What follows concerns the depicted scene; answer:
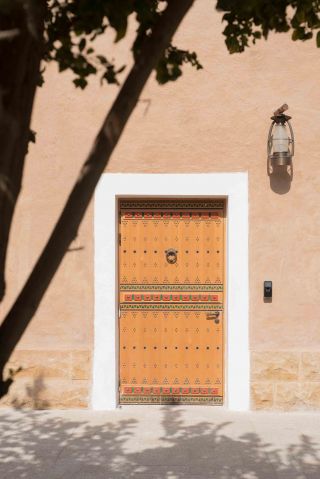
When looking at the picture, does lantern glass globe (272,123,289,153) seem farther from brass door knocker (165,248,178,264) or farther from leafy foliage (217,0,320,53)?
leafy foliage (217,0,320,53)

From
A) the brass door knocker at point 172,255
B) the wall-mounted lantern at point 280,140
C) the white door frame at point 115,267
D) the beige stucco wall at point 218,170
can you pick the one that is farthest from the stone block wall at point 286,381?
the wall-mounted lantern at point 280,140

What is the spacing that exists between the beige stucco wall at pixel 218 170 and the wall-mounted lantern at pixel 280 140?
0.42 ft

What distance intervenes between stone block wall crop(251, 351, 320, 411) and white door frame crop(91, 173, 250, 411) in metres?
0.13

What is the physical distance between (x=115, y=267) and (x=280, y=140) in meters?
2.30

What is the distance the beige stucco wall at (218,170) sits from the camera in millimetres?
6777

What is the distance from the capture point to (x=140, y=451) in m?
5.37

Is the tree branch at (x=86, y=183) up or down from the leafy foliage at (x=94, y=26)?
down

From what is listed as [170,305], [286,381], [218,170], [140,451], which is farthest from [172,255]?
[140,451]

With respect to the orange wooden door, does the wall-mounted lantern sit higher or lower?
higher

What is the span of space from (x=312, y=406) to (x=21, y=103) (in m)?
5.51

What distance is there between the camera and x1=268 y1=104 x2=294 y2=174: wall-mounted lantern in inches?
261

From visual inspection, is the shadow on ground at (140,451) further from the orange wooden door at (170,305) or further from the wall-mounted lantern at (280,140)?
the wall-mounted lantern at (280,140)

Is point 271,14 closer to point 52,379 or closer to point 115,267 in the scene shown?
point 115,267

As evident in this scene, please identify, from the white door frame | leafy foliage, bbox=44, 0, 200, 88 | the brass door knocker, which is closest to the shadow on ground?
the white door frame
